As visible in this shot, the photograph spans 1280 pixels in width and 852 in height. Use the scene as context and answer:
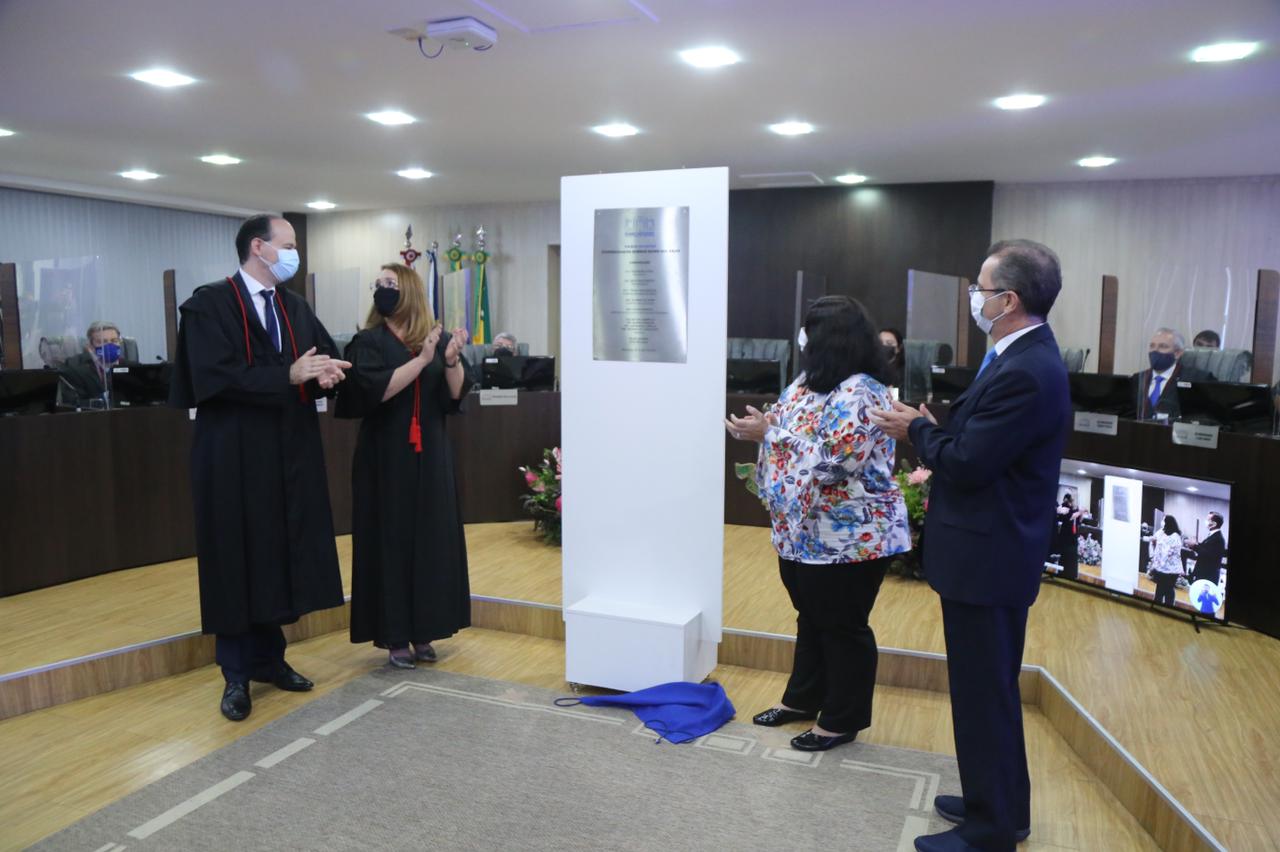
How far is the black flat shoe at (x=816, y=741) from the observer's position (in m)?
2.98

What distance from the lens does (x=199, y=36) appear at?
4.34m

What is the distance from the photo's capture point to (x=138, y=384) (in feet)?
15.7

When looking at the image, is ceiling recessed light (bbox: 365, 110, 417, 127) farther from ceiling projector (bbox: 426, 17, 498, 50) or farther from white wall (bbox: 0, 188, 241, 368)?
white wall (bbox: 0, 188, 241, 368)

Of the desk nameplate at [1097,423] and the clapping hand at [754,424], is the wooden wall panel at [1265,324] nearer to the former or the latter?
the desk nameplate at [1097,423]

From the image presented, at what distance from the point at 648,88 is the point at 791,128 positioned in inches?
56.5

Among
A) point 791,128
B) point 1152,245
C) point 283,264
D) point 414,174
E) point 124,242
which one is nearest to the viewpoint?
point 283,264

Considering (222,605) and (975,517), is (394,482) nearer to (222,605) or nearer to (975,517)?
(222,605)

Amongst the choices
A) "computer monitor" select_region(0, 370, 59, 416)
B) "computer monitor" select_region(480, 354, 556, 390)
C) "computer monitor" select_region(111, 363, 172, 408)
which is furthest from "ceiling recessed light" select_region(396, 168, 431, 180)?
"computer monitor" select_region(0, 370, 59, 416)

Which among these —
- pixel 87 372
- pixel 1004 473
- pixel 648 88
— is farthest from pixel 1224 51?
pixel 87 372

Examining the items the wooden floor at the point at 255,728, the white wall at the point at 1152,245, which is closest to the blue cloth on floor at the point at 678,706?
the wooden floor at the point at 255,728

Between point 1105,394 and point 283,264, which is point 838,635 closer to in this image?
point 283,264

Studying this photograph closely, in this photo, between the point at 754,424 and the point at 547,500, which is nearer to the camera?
the point at 754,424

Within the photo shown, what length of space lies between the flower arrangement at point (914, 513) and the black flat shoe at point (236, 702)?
2949mm

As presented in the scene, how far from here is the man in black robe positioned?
3.15 metres
